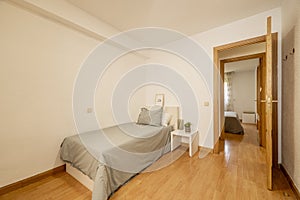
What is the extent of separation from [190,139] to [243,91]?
17.9ft

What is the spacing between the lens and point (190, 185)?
172 centimetres

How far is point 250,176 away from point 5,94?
11.1ft

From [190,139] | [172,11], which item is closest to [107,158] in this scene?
[190,139]

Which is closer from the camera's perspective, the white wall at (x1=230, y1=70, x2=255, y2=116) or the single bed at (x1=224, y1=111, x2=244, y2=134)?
the single bed at (x1=224, y1=111, x2=244, y2=134)

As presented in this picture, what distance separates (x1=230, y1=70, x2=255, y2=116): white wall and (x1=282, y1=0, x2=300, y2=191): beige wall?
4953 mm

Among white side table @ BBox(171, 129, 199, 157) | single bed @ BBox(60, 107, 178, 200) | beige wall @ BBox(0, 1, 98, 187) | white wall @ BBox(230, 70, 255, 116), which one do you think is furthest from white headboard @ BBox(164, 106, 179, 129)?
white wall @ BBox(230, 70, 255, 116)

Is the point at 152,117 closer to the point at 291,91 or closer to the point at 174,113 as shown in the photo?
the point at 174,113

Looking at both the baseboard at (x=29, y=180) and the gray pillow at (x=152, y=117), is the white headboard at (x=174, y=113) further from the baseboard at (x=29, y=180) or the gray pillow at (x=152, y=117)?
the baseboard at (x=29, y=180)

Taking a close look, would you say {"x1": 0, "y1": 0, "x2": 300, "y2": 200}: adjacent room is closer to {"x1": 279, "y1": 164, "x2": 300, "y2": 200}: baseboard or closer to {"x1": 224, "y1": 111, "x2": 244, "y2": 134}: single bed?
{"x1": 279, "y1": 164, "x2": 300, "y2": 200}: baseboard

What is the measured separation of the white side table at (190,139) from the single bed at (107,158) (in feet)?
1.70

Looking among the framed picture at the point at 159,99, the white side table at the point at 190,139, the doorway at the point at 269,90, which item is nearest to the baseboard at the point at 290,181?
the doorway at the point at 269,90

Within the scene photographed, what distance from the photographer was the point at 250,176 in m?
1.89

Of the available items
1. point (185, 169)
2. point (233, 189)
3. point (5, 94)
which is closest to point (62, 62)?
point (5, 94)

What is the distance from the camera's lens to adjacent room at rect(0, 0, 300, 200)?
5.26ft
